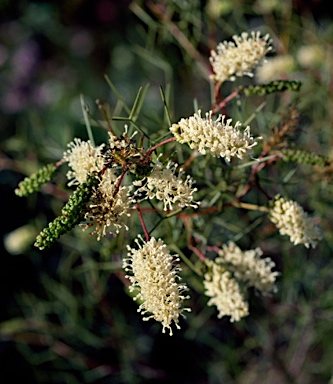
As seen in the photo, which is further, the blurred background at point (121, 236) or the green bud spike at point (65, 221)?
the blurred background at point (121, 236)

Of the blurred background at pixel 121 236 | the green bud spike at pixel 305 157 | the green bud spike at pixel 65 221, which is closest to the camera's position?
the green bud spike at pixel 65 221

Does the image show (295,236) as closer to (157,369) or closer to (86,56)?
(157,369)

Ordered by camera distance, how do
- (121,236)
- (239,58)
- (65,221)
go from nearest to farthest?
(65,221) < (239,58) < (121,236)

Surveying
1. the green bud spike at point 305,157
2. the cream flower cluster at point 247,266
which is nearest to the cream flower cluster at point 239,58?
the green bud spike at point 305,157

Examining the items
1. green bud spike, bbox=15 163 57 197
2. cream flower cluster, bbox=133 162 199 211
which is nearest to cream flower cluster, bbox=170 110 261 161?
cream flower cluster, bbox=133 162 199 211

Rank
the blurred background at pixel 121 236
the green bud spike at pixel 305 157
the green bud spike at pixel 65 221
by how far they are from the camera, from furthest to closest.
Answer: the blurred background at pixel 121 236 < the green bud spike at pixel 305 157 < the green bud spike at pixel 65 221

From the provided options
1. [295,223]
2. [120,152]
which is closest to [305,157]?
[295,223]

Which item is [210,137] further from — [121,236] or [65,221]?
[121,236]

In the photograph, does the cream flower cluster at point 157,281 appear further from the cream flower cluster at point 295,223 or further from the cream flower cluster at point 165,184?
the cream flower cluster at point 295,223
